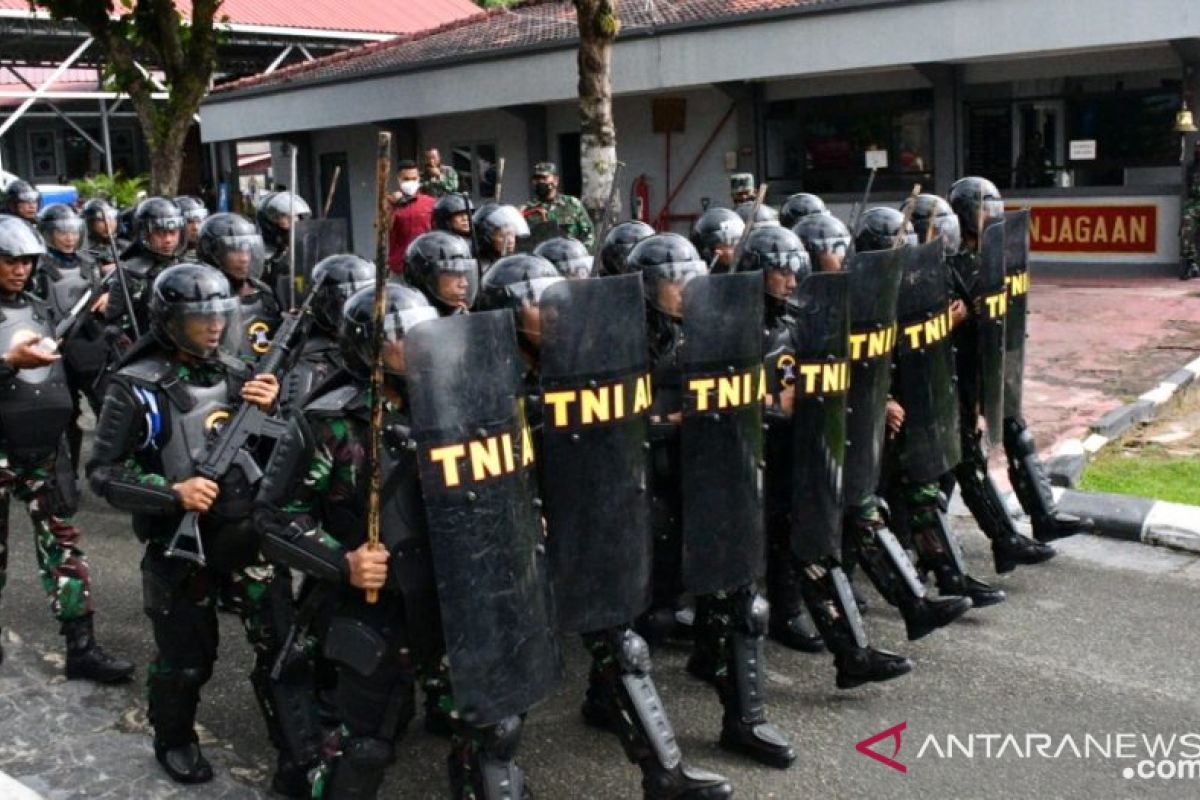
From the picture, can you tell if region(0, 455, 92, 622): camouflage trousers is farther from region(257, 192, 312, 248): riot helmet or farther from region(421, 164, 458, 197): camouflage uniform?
region(421, 164, 458, 197): camouflage uniform

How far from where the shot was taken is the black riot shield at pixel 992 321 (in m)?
5.83

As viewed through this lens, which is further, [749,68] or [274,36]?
[274,36]

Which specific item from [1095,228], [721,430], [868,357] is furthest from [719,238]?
[1095,228]

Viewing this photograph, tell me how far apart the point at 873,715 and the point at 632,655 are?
1.36 meters

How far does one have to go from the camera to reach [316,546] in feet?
11.3

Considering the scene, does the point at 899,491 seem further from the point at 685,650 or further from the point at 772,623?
the point at 685,650

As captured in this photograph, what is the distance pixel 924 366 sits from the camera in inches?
209

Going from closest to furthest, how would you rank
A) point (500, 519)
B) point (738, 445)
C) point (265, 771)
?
point (500, 519) → point (738, 445) → point (265, 771)

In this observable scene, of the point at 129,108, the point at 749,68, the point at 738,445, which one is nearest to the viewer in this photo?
the point at 738,445

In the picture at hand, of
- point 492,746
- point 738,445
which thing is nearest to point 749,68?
point 738,445

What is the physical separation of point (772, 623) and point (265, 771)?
86.1 inches

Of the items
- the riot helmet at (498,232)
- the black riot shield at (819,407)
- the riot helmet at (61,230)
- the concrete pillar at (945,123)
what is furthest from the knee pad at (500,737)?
the concrete pillar at (945,123)

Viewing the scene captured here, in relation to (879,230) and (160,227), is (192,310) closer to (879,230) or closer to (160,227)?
(879,230)

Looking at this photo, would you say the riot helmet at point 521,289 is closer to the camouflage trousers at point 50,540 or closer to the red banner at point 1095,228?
the camouflage trousers at point 50,540
